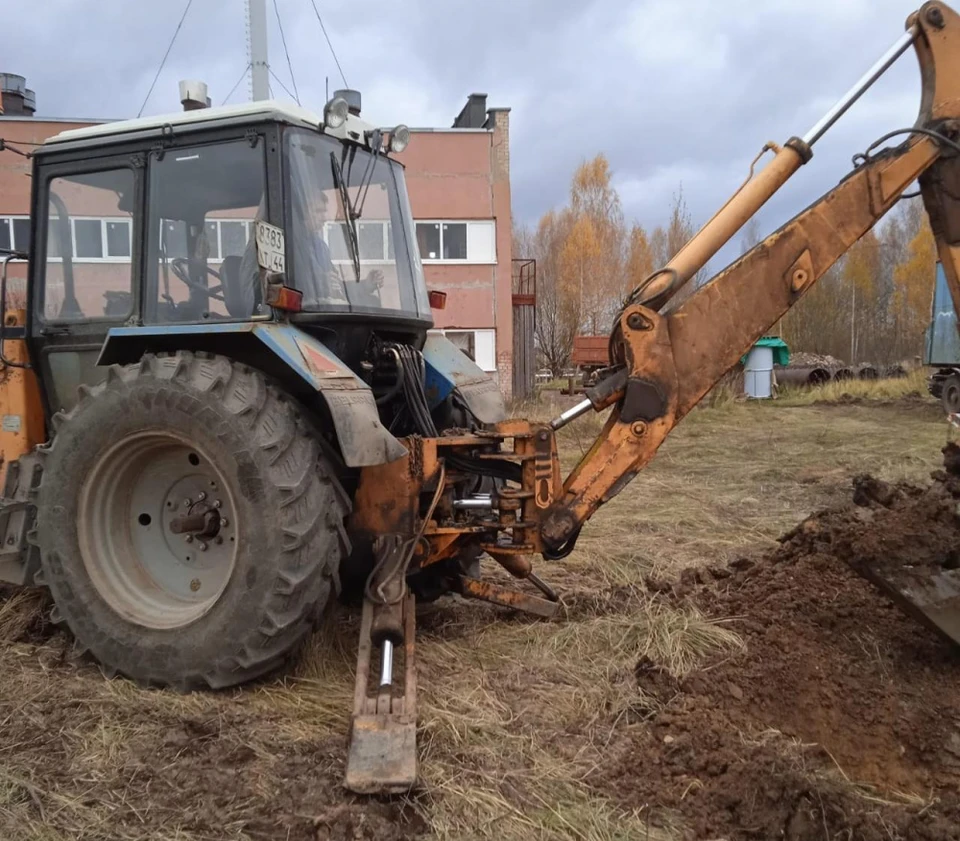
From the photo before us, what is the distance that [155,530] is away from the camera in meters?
3.87

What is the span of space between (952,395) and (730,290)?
45.5ft

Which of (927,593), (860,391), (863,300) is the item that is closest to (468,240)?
(860,391)

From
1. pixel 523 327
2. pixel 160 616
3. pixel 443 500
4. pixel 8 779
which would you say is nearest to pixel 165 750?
pixel 8 779

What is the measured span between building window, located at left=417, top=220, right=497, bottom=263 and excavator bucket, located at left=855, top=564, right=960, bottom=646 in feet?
52.0

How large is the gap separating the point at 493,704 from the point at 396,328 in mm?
1863

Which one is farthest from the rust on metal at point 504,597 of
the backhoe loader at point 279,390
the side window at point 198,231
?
the side window at point 198,231

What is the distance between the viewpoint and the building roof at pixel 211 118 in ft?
12.2

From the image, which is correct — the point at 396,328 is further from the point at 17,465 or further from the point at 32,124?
the point at 32,124

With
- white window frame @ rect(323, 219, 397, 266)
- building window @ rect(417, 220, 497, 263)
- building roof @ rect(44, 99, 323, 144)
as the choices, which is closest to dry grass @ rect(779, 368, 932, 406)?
building window @ rect(417, 220, 497, 263)

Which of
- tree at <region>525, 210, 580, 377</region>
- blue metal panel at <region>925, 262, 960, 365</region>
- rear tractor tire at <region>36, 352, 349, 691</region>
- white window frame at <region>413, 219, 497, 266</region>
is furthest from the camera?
tree at <region>525, 210, 580, 377</region>

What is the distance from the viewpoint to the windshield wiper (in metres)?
4.03

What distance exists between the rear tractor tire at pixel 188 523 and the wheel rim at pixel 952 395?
14608 mm

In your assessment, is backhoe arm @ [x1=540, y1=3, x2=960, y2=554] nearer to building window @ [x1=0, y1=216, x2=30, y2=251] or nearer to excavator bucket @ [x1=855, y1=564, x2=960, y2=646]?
excavator bucket @ [x1=855, y1=564, x2=960, y2=646]

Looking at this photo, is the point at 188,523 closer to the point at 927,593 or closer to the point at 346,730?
the point at 346,730
